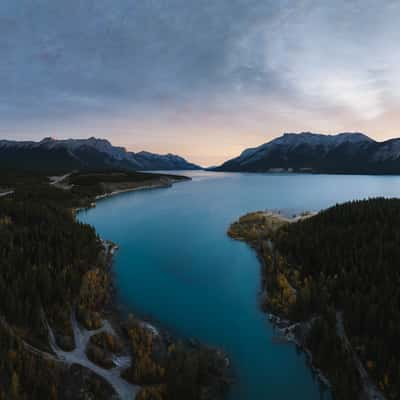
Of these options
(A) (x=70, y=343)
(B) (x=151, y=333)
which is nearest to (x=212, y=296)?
(B) (x=151, y=333)

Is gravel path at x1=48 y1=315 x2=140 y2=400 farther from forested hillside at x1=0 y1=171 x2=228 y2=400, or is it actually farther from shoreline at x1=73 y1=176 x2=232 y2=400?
shoreline at x1=73 y1=176 x2=232 y2=400

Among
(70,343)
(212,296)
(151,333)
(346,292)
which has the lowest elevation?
(212,296)

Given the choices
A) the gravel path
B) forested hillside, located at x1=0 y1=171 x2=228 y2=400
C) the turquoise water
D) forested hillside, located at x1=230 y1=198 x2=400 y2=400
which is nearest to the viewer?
forested hillside, located at x1=0 y1=171 x2=228 y2=400

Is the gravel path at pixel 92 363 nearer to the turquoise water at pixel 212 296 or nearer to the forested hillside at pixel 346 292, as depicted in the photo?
the turquoise water at pixel 212 296

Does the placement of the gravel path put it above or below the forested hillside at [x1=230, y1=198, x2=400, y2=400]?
below

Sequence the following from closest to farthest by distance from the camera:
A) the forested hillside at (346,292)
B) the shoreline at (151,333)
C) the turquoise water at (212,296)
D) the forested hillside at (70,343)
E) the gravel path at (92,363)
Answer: the forested hillside at (70,343) < the gravel path at (92,363) < the forested hillside at (346,292) < the shoreline at (151,333) < the turquoise water at (212,296)

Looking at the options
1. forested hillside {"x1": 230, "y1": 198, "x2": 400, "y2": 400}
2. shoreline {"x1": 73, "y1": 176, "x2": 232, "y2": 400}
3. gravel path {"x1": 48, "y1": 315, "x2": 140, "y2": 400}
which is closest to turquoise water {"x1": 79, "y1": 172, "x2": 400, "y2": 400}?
shoreline {"x1": 73, "y1": 176, "x2": 232, "y2": 400}

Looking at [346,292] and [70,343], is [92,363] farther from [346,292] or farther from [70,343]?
[346,292]

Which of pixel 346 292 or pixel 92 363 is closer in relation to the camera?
pixel 92 363

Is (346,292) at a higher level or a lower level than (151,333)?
higher

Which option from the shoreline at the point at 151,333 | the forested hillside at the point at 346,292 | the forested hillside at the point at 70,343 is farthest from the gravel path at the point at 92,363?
the forested hillside at the point at 346,292

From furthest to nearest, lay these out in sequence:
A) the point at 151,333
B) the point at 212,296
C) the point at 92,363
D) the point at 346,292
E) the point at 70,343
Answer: the point at 212,296 < the point at 346,292 < the point at 151,333 < the point at 70,343 < the point at 92,363
